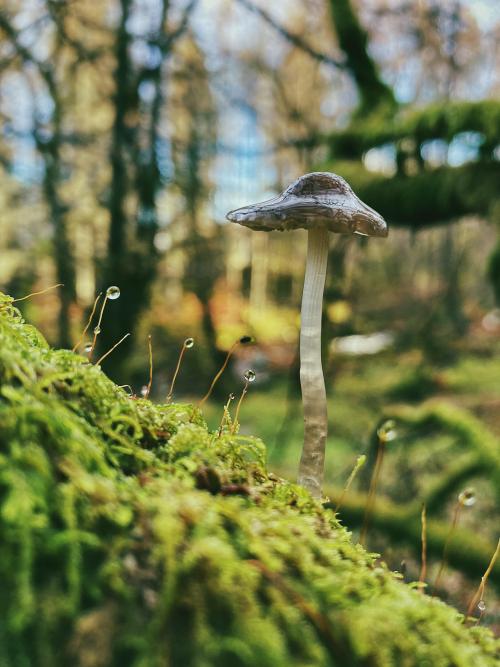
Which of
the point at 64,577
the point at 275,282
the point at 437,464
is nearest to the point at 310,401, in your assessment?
the point at 64,577

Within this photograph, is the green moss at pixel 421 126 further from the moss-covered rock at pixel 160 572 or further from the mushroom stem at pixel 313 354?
the moss-covered rock at pixel 160 572

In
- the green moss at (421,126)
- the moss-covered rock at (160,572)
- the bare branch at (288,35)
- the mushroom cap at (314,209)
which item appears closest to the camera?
the moss-covered rock at (160,572)

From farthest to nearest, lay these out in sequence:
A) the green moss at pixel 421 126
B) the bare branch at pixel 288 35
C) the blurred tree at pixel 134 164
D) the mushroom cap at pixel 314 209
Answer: the blurred tree at pixel 134 164
the bare branch at pixel 288 35
the green moss at pixel 421 126
the mushroom cap at pixel 314 209

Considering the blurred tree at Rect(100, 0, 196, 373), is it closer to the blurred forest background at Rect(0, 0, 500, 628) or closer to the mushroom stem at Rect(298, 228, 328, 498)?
the blurred forest background at Rect(0, 0, 500, 628)

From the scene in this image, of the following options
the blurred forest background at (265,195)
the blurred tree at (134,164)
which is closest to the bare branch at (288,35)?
the blurred forest background at (265,195)

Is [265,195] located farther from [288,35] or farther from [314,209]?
[314,209]

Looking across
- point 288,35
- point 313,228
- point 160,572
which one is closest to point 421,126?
point 288,35

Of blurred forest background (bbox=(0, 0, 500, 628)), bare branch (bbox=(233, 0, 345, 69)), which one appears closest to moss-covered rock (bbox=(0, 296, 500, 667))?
blurred forest background (bbox=(0, 0, 500, 628))
